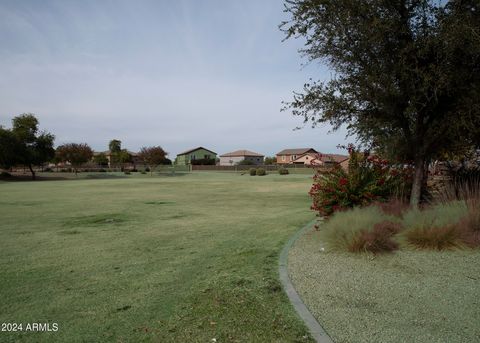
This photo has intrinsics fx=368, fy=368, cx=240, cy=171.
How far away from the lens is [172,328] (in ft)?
13.1

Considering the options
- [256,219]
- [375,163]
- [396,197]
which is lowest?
[256,219]

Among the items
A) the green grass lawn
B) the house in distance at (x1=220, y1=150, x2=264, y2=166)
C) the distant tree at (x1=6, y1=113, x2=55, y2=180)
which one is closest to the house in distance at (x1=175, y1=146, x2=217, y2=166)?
the house in distance at (x1=220, y1=150, x2=264, y2=166)

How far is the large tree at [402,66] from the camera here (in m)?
7.66

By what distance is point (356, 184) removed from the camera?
9.08 meters

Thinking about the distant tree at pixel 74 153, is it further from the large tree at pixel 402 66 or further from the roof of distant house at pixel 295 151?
the roof of distant house at pixel 295 151

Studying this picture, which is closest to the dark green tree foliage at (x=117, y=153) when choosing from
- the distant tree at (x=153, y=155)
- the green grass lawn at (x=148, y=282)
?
the distant tree at (x=153, y=155)

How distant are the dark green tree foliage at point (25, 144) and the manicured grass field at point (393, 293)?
5285 centimetres

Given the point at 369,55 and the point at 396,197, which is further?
the point at 396,197

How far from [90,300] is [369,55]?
24.8 feet

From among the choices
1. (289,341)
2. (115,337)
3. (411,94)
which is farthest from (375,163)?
(115,337)

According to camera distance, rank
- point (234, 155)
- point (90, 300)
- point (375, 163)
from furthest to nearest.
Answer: point (234, 155) < point (375, 163) < point (90, 300)

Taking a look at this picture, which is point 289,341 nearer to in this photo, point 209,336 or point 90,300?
point 209,336

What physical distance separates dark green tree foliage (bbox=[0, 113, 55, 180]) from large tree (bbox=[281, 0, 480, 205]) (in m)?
50.7

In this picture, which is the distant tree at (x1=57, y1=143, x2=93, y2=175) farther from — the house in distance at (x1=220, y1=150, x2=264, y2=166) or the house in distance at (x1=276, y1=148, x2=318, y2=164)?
the house in distance at (x1=276, y1=148, x2=318, y2=164)
